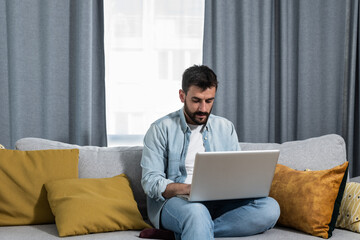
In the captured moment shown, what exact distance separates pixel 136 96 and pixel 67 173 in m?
1.01

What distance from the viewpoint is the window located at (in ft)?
10.1

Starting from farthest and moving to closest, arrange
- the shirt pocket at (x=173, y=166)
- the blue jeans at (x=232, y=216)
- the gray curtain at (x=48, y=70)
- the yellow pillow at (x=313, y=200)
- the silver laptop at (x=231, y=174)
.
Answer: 1. the gray curtain at (x=48, y=70)
2. the shirt pocket at (x=173, y=166)
3. the yellow pillow at (x=313, y=200)
4. the blue jeans at (x=232, y=216)
5. the silver laptop at (x=231, y=174)

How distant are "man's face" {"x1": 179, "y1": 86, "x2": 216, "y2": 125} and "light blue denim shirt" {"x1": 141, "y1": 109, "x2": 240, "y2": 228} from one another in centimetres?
9

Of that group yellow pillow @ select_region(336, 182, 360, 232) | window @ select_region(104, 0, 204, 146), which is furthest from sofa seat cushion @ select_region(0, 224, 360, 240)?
window @ select_region(104, 0, 204, 146)

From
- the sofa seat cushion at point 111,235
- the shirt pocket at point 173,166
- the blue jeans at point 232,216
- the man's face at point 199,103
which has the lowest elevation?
the sofa seat cushion at point 111,235

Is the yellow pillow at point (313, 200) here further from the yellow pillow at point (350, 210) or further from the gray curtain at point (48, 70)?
the gray curtain at point (48, 70)

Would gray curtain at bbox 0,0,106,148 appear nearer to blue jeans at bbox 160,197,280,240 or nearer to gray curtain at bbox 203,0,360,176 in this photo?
gray curtain at bbox 203,0,360,176

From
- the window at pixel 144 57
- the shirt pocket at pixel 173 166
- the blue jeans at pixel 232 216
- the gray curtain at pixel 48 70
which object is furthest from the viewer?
the window at pixel 144 57

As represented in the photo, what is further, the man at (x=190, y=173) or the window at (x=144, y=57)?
the window at (x=144, y=57)

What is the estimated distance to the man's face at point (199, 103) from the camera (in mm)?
2195

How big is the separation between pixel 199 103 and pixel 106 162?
629mm

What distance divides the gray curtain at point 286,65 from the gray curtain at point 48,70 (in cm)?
87

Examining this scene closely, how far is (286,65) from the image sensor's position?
10.6ft

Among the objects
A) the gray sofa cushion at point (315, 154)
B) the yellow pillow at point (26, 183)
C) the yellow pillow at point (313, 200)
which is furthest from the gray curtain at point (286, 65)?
the yellow pillow at point (26, 183)
